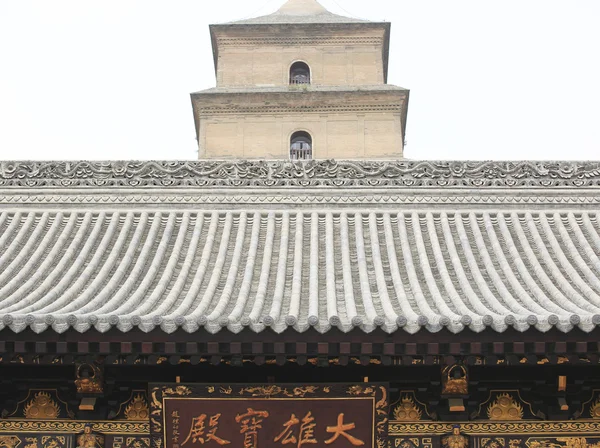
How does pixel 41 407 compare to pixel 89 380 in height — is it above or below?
below

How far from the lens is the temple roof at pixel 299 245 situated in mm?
6586

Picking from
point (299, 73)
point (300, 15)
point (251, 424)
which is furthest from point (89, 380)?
point (300, 15)

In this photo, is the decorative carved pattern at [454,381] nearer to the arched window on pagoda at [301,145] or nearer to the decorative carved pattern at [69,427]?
the decorative carved pattern at [69,427]

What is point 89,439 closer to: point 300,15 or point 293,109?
point 293,109

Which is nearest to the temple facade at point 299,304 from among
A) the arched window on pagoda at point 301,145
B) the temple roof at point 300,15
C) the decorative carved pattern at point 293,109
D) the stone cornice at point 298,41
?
the arched window on pagoda at point 301,145

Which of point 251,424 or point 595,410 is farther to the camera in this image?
point 595,410

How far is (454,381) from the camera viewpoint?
6477 mm

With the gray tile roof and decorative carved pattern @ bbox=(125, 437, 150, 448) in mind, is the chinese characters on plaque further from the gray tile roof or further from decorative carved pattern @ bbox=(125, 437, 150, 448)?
the gray tile roof

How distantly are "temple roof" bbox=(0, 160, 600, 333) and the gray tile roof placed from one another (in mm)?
20

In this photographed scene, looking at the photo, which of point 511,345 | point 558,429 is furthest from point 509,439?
point 511,345

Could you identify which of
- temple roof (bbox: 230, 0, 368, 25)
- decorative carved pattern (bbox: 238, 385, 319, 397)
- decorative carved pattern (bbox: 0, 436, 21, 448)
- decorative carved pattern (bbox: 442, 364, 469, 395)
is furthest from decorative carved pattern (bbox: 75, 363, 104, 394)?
temple roof (bbox: 230, 0, 368, 25)

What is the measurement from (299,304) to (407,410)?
4.12ft

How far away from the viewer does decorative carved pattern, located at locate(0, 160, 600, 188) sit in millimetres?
9414

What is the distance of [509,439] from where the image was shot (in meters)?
6.68
